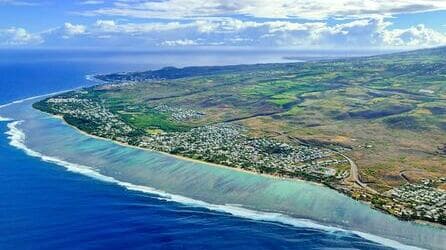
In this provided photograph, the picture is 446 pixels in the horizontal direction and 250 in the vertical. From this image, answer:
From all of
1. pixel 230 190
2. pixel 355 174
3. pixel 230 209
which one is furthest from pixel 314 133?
pixel 230 209

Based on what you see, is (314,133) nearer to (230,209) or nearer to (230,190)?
(230,190)

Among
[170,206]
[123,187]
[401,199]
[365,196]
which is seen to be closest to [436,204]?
[401,199]

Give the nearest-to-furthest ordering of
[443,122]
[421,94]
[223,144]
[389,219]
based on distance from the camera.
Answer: [389,219] → [223,144] → [443,122] → [421,94]

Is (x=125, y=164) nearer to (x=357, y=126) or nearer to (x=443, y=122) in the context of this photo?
(x=357, y=126)

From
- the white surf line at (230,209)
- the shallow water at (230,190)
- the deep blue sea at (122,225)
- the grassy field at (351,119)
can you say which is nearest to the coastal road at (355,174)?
the grassy field at (351,119)

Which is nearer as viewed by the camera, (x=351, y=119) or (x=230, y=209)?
(x=230, y=209)

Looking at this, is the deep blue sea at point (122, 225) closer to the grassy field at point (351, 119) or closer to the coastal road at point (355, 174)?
the coastal road at point (355, 174)

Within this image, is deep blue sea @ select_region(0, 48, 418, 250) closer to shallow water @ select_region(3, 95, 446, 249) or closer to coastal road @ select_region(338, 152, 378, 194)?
shallow water @ select_region(3, 95, 446, 249)

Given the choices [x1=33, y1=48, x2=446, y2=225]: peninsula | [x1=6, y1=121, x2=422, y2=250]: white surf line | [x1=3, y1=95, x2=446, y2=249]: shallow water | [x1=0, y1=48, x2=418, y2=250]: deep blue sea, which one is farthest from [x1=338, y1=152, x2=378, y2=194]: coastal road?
[x1=0, y1=48, x2=418, y2=250]: deep blue sea
